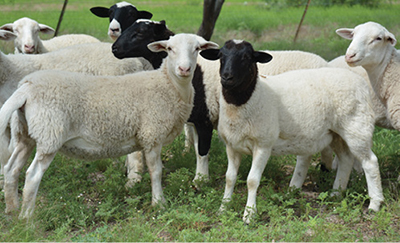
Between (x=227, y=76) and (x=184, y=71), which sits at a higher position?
(x=227, y=76)

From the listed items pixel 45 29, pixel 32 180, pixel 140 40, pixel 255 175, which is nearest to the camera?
pixel 32 180

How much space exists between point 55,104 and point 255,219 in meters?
2.08

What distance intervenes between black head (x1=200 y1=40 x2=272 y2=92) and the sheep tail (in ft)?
5.71

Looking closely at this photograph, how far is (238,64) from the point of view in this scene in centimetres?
440

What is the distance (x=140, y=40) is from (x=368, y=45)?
2.58m

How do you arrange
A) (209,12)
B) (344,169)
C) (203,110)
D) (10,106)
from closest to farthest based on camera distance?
1. (10,106)
2. (344,169)
3. (203,110)
4. (209,12)

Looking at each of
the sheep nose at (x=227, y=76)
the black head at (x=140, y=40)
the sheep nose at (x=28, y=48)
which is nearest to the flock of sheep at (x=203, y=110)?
the sheep nose at (x=227, y=76)

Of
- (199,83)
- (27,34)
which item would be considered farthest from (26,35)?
(199,83)

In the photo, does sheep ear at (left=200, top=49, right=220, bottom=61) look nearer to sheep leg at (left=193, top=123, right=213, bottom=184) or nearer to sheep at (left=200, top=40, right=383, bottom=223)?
sheep at (left=200, top=40, right=383, bottom=223)

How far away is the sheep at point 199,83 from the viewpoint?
5570 mm

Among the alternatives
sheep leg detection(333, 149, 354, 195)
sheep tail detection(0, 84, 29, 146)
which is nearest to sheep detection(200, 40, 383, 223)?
sheep leg detection(333, 149, 354, 195)

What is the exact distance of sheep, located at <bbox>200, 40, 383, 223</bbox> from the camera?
450cm

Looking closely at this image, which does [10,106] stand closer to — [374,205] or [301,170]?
[301,170]

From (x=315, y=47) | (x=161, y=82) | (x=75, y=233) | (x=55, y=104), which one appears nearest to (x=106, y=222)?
(x=75, y=233)
